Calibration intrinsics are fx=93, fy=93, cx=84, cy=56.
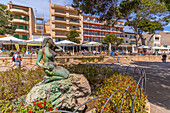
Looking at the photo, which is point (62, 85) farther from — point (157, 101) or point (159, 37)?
point (159, 37)

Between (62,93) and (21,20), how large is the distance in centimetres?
3418

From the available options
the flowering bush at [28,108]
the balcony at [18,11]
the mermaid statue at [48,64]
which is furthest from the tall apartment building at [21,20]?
the flowering bush at [28,108]

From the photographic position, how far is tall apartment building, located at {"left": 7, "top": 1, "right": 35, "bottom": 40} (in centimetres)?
2809

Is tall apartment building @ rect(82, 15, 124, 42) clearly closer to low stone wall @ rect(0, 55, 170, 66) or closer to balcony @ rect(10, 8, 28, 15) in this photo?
balcony @ rect(10, 8, 28, 15)

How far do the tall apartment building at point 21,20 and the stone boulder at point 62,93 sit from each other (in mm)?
32344

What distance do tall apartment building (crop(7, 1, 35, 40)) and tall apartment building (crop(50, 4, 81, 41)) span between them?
25.4ft

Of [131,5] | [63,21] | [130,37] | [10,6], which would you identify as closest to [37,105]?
[131,5]

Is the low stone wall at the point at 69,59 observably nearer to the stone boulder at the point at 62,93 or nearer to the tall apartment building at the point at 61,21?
the stone boulder at the point at 62,93

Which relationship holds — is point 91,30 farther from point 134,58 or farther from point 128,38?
point 134,58

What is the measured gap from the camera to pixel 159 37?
4419 cm

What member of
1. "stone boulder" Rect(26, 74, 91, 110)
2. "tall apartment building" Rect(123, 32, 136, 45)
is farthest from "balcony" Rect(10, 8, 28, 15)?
"tall apartment building" Rect(123, 32, 136, 45)

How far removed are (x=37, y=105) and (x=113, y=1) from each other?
933 cm

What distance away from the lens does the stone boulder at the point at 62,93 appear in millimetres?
2705

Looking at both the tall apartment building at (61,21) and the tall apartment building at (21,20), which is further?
the tall apartment building at (61,21)
